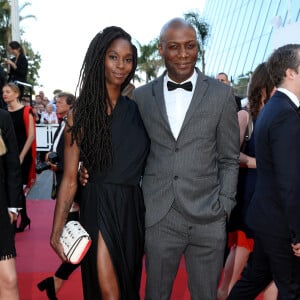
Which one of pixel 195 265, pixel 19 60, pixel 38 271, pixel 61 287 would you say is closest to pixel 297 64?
pixel 195 265

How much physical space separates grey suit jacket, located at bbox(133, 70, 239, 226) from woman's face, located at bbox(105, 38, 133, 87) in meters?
0.25

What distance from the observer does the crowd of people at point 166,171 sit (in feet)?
8.70

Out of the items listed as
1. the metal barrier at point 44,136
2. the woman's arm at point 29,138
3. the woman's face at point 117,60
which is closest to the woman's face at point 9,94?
the woman's arm at point 29,138

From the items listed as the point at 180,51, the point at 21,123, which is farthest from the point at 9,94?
the point at 180,51

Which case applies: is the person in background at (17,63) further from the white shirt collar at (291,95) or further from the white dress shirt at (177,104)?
the white shirt collar at (291,95)

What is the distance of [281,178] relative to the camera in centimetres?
254

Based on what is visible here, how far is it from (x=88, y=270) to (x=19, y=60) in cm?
949

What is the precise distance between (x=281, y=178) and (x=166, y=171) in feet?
2.03

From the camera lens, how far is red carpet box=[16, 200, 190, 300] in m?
4.25

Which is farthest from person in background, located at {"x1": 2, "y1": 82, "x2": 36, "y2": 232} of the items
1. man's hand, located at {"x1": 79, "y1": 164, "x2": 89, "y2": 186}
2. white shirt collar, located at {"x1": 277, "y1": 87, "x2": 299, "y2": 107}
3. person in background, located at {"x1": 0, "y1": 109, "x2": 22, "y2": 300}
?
white shirt collar, located at {"x1": 277, "y1": 87, "x2": 299, "y2": 107}

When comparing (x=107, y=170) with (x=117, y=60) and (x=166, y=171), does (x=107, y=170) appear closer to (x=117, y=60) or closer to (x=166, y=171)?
(x=166, y=171)

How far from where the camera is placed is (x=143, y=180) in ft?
9.37

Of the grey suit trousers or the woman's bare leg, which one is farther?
the grey suit trousers

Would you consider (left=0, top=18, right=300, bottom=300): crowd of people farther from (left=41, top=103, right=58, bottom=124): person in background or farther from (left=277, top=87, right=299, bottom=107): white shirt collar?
(left=41, top=103, right=58, bottom=124): person in background
